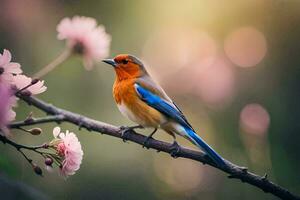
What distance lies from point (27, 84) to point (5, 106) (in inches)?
3.8

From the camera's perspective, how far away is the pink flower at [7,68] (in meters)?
0.54

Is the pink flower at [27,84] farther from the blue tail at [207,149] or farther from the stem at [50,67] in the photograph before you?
the blue tail at [207,149]

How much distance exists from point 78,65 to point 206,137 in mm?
364

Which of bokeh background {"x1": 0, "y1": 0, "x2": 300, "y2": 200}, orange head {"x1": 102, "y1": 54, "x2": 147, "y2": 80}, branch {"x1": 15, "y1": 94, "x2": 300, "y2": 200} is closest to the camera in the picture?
branch {"x1": 15, "y1": 94, "x2": 300, "y2": 200}

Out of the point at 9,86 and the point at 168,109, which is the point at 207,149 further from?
the point at 9,86

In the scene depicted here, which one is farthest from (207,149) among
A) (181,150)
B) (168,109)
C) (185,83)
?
(185,83)

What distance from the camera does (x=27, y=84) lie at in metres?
0.56

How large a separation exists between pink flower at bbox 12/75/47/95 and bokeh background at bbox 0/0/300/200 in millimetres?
708

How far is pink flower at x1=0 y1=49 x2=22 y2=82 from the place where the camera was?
21.1 inches

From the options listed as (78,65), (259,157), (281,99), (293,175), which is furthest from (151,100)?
(281,99)

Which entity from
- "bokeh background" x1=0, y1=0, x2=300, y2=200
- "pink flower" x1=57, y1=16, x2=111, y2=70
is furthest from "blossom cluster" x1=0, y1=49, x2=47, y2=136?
"bokeh background" x1=0, y1=0, x2=300, y2=200

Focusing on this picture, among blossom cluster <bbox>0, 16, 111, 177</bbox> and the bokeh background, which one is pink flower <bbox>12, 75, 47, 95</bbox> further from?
the bokeh background

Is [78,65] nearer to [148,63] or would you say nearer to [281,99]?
[148,63]

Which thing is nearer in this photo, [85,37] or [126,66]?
[85,37]
